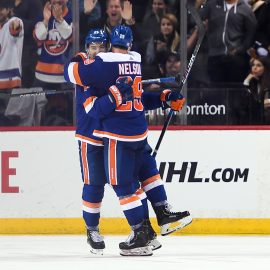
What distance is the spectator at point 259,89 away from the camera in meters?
8.96

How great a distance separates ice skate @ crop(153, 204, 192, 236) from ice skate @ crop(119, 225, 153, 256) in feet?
0.46

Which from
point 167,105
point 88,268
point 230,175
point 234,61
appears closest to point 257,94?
point 234,61

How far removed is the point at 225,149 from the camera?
8.45 meters

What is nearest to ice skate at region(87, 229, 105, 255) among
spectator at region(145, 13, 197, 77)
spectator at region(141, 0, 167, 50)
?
spectator at region(145, 13, 197, 77)

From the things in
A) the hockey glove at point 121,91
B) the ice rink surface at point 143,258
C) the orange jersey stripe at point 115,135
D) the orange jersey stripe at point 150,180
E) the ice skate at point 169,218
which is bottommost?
the ice rink surface at point 143,258

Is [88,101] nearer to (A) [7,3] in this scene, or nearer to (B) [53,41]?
(B) [53,41]

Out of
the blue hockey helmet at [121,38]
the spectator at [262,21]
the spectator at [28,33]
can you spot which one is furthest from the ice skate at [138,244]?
the spectator at [262,21]

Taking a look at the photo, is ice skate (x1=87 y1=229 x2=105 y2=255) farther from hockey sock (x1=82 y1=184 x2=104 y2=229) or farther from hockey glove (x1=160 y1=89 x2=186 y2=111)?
hockey glove (x1=160 y1=89 x2=186 y2=111)

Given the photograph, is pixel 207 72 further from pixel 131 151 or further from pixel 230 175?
pixel 131 151

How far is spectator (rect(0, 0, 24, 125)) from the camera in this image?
923 centimetres

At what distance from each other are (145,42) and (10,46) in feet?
3.59

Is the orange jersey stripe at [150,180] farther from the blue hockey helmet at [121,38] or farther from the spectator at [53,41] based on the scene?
the spectator at [53,41]

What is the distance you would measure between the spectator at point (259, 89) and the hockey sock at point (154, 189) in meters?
2.16

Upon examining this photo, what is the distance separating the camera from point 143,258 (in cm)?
665
